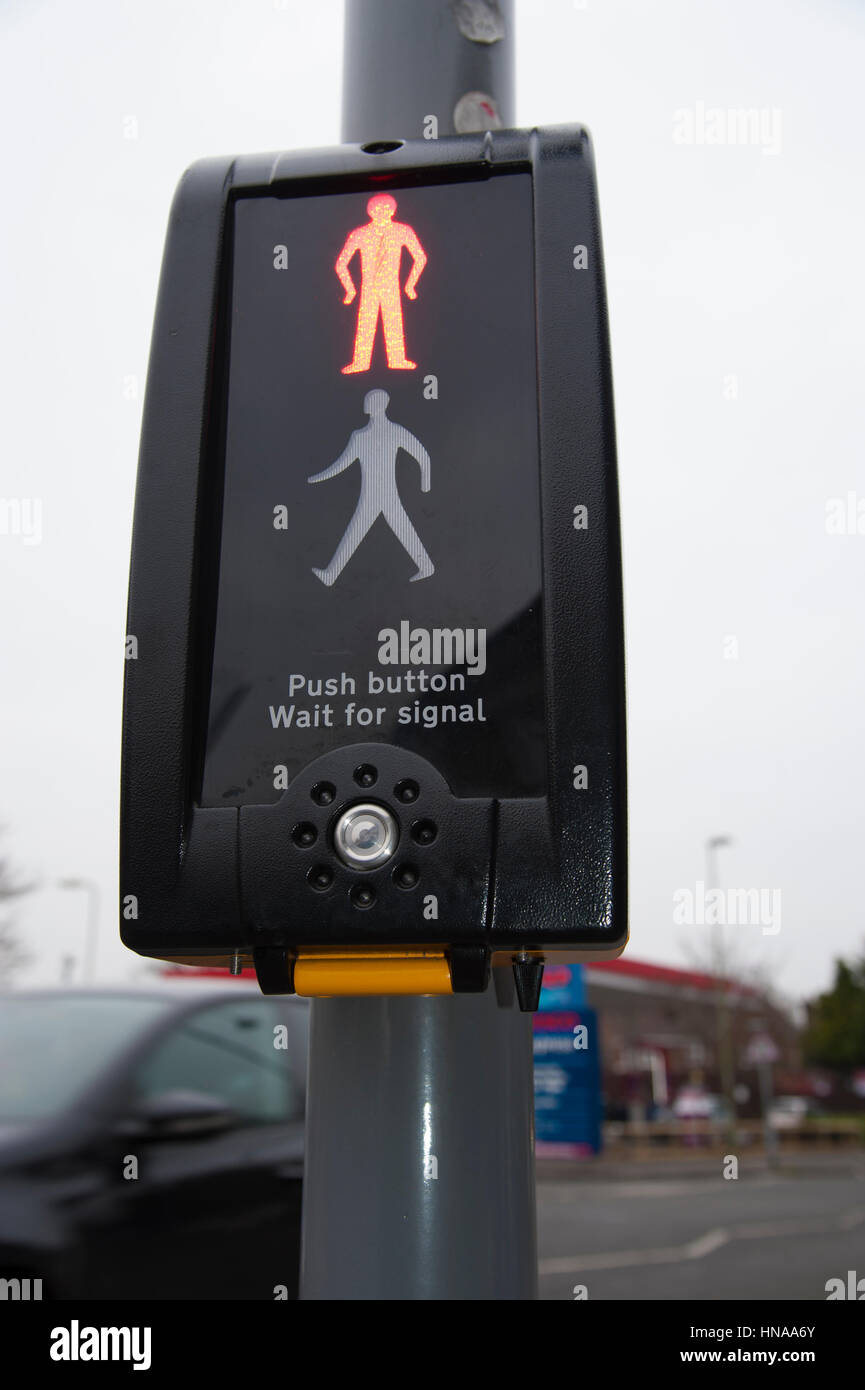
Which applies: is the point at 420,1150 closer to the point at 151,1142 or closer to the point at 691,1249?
the point at 151,1142

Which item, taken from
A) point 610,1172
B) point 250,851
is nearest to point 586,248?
point 250,851

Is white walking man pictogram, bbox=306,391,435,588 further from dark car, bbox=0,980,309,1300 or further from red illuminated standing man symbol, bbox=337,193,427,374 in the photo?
dark car, bbox=0,980,309,1300

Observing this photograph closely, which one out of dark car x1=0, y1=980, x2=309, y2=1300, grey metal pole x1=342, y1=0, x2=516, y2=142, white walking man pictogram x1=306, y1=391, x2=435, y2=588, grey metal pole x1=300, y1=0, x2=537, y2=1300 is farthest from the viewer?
dark car x1=0, y1=980, x2=309, y2=1300

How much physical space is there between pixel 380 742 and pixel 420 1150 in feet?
1.58

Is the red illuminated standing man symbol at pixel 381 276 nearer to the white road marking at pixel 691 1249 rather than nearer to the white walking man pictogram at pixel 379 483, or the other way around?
the white walking man pictogram at pixel 379 483

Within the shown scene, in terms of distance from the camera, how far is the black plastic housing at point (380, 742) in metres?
1.03

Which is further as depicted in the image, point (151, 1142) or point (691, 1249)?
point (691, 1249)

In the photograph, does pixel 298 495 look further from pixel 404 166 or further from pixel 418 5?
Answer: pixel 418 5

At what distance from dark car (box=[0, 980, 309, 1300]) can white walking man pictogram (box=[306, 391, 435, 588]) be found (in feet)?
8.09

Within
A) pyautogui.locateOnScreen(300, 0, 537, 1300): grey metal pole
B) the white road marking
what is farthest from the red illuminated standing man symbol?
the white road marking

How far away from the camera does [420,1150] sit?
4.25 ft

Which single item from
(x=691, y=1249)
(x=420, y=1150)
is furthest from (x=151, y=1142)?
(x=691, y=1249)

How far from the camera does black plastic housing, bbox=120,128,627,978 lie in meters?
1.03

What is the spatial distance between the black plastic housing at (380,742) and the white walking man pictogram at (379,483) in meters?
0.11
